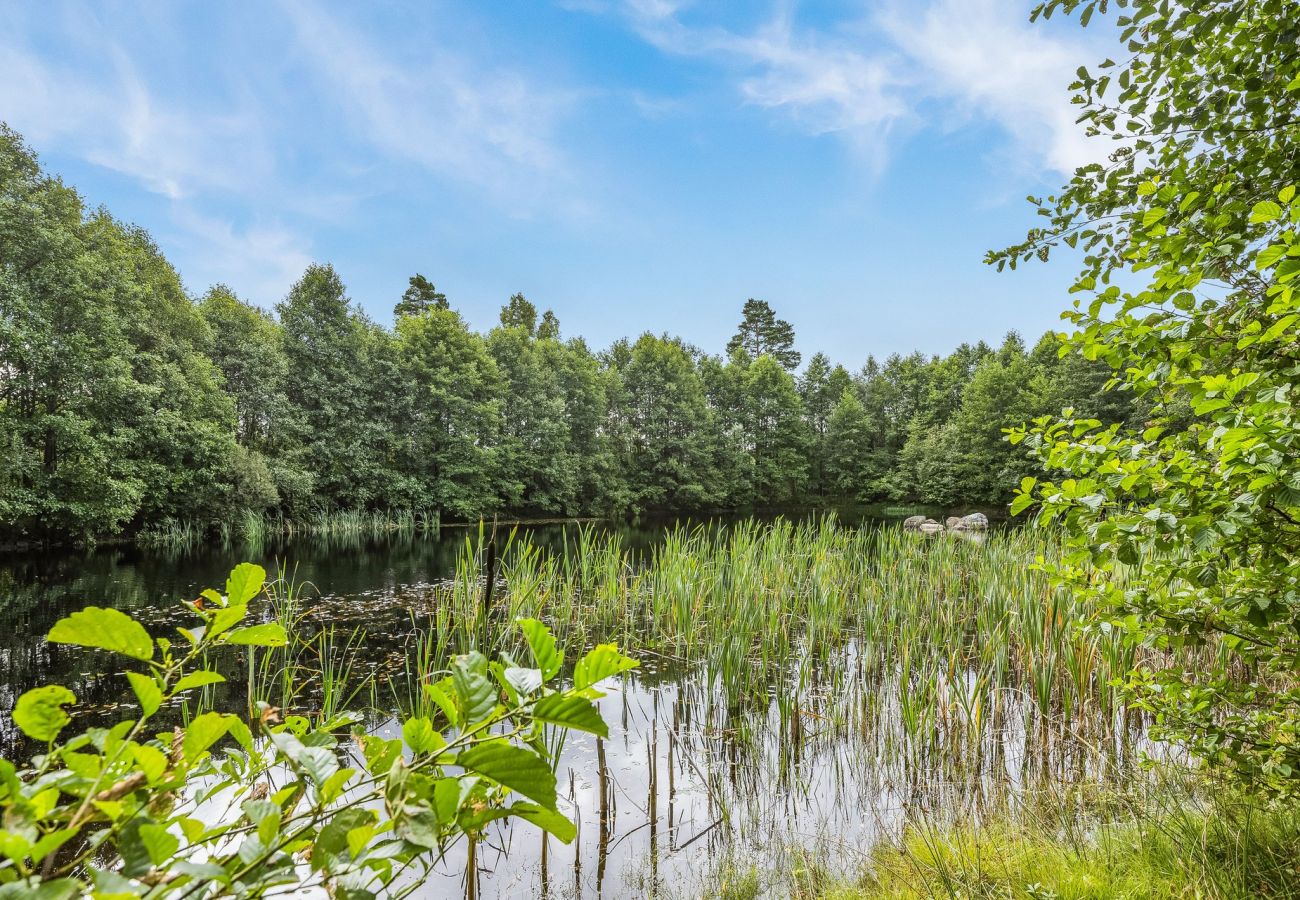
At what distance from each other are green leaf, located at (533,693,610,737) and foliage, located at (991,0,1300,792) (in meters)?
1.48

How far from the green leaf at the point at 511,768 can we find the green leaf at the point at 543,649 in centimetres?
11

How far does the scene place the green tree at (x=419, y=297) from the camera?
36.8 m

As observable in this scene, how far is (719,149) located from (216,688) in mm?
39064

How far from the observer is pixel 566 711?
631mm

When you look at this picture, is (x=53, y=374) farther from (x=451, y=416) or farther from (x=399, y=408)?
(x=451, y=416)

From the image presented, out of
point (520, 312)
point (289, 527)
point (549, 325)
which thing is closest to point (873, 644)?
point (289, 527)

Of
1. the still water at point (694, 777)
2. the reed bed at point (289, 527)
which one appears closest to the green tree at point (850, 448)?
the reed bed at point (289, 527)

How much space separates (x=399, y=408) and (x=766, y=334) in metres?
32.1

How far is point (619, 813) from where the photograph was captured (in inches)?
128

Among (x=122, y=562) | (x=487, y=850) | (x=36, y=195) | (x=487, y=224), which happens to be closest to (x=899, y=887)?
(x=487, y=850)

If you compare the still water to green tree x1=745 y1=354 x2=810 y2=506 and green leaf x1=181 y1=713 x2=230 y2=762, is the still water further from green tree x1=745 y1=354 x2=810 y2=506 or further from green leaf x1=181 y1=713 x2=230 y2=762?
green tree x1=745 y1=354 x2=810 y2=506

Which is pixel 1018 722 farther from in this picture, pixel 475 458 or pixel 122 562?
pixel 475 458

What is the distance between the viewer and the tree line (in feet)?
46.9

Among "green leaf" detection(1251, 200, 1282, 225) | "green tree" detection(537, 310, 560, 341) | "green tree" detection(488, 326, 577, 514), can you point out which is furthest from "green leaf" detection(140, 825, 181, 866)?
"green tree" detection(537, 310, 560, 341)
